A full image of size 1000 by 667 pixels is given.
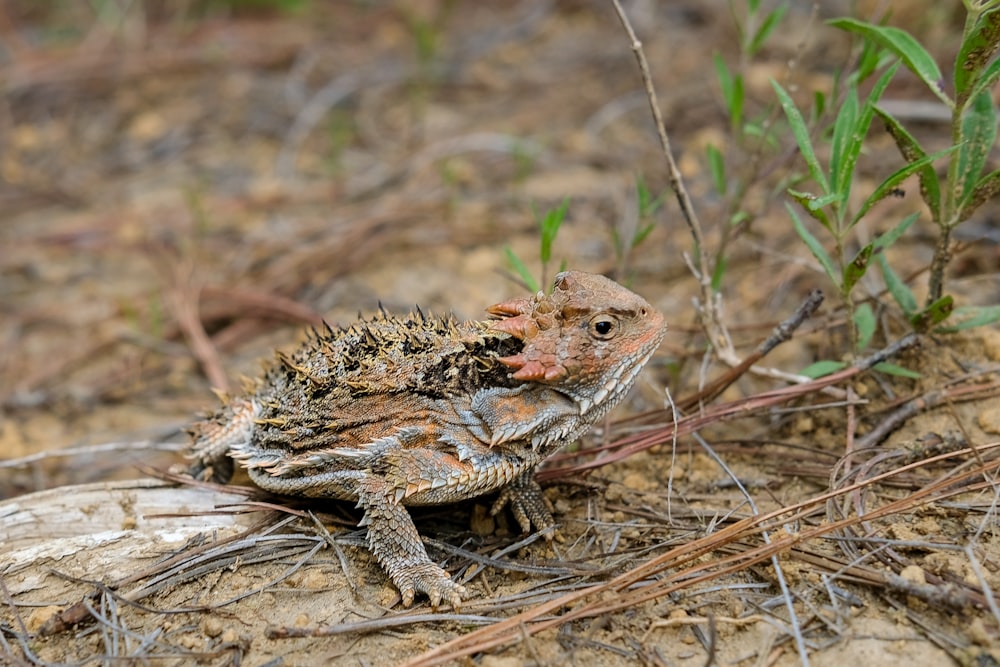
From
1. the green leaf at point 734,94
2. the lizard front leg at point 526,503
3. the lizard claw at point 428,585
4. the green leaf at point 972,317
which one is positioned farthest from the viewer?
the green leaf at point 734,94

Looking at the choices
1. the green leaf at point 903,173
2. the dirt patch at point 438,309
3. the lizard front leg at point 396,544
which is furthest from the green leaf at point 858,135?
the lizard front leg at point 396,544

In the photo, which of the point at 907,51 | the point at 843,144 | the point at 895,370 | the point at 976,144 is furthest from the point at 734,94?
the point at 895,370

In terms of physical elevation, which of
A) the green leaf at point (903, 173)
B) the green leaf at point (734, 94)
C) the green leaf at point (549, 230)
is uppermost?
the green leaf at point (734, 94)

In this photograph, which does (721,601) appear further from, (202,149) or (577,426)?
(202,149)

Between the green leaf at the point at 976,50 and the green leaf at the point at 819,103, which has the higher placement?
the green leaf at the point at 819,103

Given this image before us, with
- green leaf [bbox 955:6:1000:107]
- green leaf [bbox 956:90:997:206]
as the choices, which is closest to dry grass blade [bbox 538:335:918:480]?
green leaf [bbox 956:90:997:206]

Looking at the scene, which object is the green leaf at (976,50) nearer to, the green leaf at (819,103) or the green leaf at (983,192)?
the green leaf at (983,192)

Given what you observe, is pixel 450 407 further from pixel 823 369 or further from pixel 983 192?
pixel 983 192
